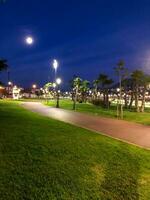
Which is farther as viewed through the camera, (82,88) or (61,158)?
(82,88)

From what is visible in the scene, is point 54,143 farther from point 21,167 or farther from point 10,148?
point 21,167

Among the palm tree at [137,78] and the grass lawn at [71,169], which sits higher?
the palm tree at [137,78]

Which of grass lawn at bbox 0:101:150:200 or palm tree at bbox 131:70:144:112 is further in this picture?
palm tree at bbox 131:70:144:112

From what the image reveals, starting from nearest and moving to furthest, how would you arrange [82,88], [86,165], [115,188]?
[115,188]
[86,165]
[82,88]

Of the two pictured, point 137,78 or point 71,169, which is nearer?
point 71,169

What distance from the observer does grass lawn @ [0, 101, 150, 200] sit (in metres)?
6.71

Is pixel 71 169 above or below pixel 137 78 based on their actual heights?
below

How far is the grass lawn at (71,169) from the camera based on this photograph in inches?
264

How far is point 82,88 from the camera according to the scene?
84.6m

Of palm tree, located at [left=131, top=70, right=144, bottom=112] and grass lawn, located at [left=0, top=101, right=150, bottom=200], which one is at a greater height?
palm tree, located at [left=131, top=70, right=144, bottom=112]

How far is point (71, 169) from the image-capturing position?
8227 millimetres

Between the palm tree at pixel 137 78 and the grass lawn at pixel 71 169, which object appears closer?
the grass lawn at pixel 71 169

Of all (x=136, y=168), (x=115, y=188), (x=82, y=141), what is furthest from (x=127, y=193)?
(x=82, y=141)

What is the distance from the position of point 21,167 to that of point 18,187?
1.33m
